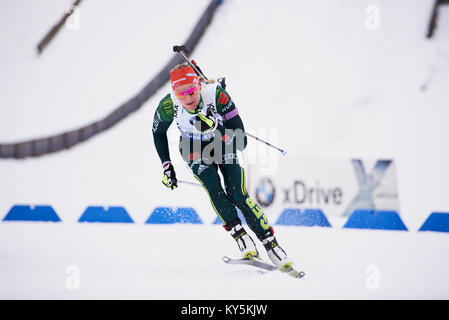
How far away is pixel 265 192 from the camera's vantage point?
16.5 feet

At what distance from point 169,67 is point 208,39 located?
60cm

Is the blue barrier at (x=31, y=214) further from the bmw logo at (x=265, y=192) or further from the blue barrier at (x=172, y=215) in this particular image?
the bmw logo at (x=265, y=192)

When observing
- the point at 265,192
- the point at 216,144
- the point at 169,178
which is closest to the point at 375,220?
the point at 265,192

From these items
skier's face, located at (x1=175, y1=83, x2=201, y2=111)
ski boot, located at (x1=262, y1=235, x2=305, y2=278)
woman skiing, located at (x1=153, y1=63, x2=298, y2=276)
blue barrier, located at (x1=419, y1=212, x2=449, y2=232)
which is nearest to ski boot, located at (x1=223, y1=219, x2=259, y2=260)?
woman skiing, located at (x1=153, y1=63, x2=298, y2=276)

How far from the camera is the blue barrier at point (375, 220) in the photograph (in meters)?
4.86

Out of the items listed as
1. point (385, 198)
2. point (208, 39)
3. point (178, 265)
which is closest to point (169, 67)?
point (208, 39)

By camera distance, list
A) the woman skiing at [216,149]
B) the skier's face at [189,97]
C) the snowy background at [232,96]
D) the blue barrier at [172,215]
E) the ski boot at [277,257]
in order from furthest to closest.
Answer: the blue barrier at [172,215] < the snowy background at [232,96] < the ski boot at [277,257] < the woman skiing at [216,149] < the skier's face at [189,97]

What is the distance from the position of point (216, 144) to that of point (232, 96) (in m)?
1.86

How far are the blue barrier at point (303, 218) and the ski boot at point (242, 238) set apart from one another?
1.13 metres

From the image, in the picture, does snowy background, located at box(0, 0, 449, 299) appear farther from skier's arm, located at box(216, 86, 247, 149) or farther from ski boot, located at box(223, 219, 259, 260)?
skier's arm, located at box(216, 86, 247, 149)

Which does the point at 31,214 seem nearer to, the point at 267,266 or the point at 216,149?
the point at 216,149

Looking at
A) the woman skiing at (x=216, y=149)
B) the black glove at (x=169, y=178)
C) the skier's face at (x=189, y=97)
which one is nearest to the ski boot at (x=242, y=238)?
the woman skiing at (x=216, y=149)

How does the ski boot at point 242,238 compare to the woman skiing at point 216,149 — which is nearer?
the woman skiing at point 216,149

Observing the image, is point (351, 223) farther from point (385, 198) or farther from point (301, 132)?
point (301, 132)
